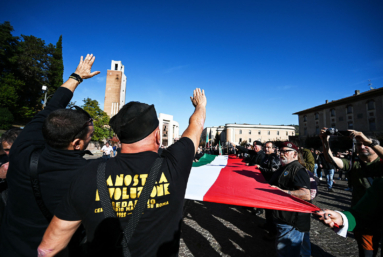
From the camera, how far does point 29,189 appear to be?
1.33 metres

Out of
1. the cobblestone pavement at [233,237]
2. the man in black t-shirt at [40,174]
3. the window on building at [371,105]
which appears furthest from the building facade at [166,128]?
the man in black t-shirt at [40,174]

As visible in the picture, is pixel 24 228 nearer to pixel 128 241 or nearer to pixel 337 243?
pixel 128 241

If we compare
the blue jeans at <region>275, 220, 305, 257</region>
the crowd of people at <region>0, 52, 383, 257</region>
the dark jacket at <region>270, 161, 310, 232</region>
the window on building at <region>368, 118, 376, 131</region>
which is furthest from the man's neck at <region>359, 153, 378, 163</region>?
the window on building at <region>368, 118, 376, 131</region>

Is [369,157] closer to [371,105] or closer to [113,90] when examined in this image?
[371,105]

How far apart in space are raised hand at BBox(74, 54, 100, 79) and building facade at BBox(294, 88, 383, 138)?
4416 cm

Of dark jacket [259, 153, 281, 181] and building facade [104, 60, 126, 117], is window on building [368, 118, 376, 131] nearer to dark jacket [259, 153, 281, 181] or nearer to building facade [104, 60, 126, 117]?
dark jacket [259, 153, 281, 181]

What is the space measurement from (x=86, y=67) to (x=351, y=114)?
159ft

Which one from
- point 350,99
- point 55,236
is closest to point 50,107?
point 55,236

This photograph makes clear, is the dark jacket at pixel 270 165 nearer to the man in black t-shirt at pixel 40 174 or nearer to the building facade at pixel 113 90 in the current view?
the man in black t-shirt at pixel 40 174

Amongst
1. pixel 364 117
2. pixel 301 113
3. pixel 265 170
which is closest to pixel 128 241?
pixel 265 170

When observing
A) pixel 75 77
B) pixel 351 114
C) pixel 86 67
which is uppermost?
pixel 351 114

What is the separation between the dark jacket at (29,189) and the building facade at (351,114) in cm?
4447

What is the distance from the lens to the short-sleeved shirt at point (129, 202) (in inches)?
43.2

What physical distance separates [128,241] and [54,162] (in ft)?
2.62
